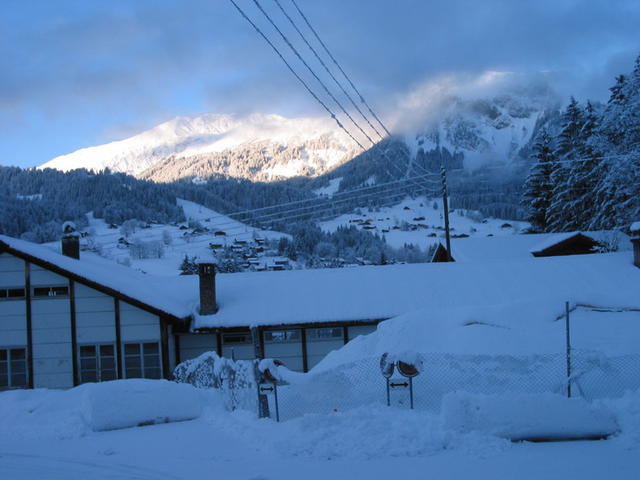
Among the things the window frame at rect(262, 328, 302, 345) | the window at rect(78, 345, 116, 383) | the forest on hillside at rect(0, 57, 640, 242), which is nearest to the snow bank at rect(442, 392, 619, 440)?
the window frame at rect(262, 328, 302, 345)

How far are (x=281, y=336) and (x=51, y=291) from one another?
24.8ft

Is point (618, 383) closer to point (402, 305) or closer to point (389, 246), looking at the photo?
point (402, 305)

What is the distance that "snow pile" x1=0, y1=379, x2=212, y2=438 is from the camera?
444 inches

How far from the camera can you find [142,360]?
1961 centimetres

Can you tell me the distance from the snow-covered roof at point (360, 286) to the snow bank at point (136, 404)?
7.31m

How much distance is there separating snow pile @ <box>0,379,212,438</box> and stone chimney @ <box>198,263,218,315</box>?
8.12 meters

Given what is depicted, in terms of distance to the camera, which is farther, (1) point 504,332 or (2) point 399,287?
(2) point 399,287

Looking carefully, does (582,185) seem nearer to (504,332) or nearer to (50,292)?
(504,332)

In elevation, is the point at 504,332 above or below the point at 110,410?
above

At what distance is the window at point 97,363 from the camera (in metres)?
19.5

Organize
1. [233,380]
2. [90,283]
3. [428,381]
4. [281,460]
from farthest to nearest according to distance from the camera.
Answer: [90,283]
[233,380]
[428,381]
[281,460]

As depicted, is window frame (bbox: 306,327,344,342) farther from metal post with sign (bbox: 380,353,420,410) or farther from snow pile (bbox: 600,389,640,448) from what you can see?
snow pile (bbox: 600,389,640,448)

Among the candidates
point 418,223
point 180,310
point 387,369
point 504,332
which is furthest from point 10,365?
point 418,223

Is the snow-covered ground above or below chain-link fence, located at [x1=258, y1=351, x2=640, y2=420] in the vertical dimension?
above
